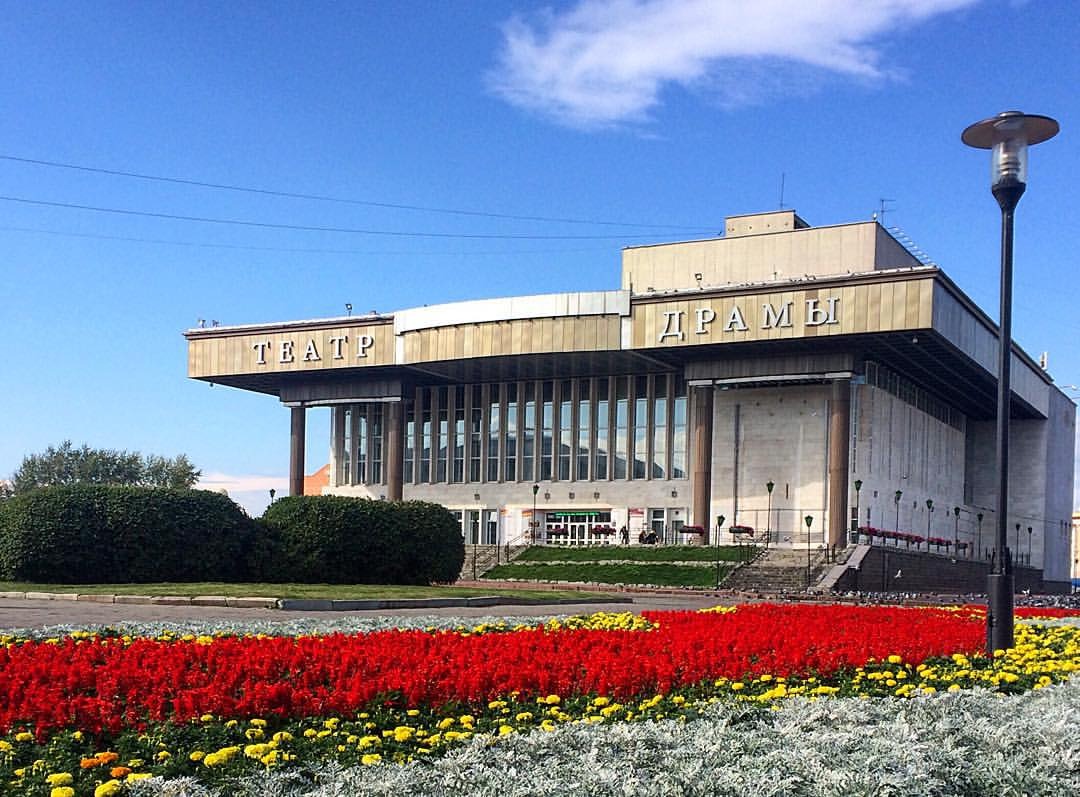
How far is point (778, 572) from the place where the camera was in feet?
160

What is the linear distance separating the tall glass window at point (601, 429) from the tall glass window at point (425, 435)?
1099 centimetres

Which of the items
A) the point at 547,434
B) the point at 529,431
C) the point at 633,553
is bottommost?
the point at 633,553

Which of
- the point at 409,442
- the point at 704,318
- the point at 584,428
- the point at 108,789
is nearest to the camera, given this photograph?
the point at 108,789

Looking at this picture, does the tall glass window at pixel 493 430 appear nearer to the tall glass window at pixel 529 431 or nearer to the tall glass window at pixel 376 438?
the tall glass window at pixel 529 431

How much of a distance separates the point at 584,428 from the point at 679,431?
568 cm

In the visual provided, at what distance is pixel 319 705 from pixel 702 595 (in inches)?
1383

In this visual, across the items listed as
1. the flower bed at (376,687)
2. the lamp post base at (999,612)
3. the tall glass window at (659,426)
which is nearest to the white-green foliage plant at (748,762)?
the flower bed at (376,687)

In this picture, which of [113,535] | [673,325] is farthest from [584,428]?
[113,535]

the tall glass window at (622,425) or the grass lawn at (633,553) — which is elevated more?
the tall glass window at (622,425)

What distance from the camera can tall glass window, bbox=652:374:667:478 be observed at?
63312 millimetres

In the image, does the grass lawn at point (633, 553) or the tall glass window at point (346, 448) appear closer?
the grass lawn at point (633, 553)

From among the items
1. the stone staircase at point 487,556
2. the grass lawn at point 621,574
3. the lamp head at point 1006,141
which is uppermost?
the lamp head at point 1006,141

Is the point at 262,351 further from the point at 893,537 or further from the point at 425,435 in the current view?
the point at 893,537

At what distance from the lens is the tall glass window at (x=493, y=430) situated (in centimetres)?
6831
